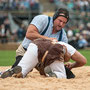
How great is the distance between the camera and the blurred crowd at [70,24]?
2729 centimetres

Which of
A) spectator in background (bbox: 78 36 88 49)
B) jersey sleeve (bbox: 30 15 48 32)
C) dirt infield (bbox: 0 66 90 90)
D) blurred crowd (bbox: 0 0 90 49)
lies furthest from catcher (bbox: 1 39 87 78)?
spectator in background (bbox: 78 36 88 49)

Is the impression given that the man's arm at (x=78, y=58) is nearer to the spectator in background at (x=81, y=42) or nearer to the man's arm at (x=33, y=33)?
the man's arm at (x=33, y=33)

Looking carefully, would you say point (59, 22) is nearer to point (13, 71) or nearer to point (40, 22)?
point (40, 22)

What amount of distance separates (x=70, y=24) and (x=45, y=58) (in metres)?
22.5

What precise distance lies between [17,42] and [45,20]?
1897 centimetres

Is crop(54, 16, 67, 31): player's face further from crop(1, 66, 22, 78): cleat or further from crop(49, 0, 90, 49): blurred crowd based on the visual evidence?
crop(49, 0, 90, 49): blurred crowd

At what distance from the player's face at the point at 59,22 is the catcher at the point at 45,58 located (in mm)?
721

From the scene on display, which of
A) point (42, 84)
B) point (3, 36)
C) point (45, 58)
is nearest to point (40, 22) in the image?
point (45, 58)

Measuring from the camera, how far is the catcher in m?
7.89

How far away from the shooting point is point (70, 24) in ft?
99.1

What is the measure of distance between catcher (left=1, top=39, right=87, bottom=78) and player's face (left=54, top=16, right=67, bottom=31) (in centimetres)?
72

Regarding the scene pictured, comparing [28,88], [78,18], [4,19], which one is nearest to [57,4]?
[78,18]

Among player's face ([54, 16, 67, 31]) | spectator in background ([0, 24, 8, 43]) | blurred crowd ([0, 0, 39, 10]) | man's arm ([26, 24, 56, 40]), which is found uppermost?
player's face ([54, 16, 67, 31])

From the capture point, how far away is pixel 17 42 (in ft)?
90.5
